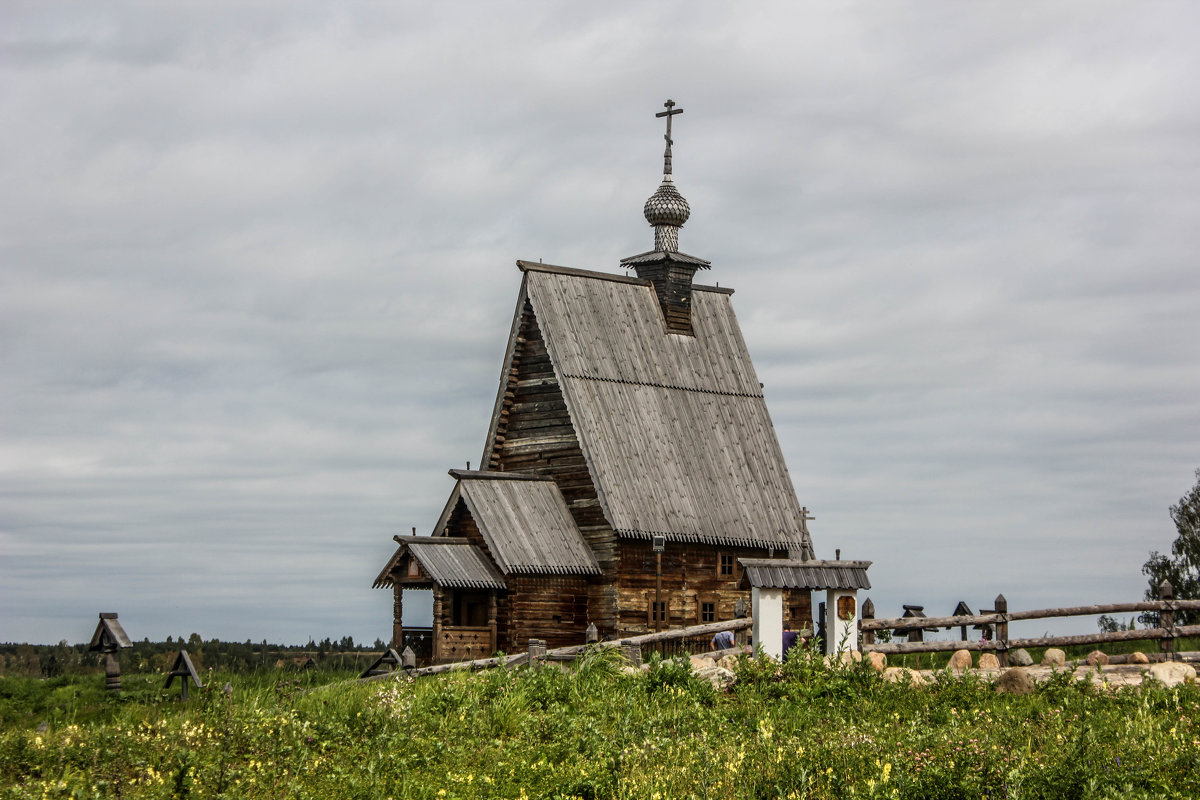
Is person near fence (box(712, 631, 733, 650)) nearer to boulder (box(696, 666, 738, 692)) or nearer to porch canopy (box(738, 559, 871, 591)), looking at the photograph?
porch canopy (box(738, 559, 871, 591))

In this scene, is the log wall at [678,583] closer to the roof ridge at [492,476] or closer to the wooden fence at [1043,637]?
the roof ridge at [492,476]

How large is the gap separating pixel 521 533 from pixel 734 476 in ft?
22.5

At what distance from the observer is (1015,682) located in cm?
1952

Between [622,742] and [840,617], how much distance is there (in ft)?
32.1

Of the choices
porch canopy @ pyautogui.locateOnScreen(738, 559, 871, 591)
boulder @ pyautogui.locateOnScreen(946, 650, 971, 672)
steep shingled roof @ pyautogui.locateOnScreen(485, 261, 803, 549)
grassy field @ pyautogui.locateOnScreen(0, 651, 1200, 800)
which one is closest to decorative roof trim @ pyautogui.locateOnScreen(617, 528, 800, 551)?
steep shingled roof @ pyautogui.locateOnScreen(485, 261, 803, 549)

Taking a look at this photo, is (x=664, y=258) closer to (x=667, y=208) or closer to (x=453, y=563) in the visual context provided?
(x=667, y=208)

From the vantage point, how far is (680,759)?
46.6ft

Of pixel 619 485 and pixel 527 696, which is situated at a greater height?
pixel 619 485

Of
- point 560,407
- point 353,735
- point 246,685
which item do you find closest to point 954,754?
point 353,735

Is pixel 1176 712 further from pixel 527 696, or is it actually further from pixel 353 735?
pixel 353 735

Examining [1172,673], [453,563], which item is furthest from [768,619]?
[453,563]

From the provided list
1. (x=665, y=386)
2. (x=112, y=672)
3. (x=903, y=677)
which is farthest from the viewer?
(x=665, y=386)

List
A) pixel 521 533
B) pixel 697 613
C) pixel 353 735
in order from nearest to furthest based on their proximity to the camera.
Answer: pixel 353 735 → pixel 521 533 → pixel 697 613

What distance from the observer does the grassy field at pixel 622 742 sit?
1312 centimetres
